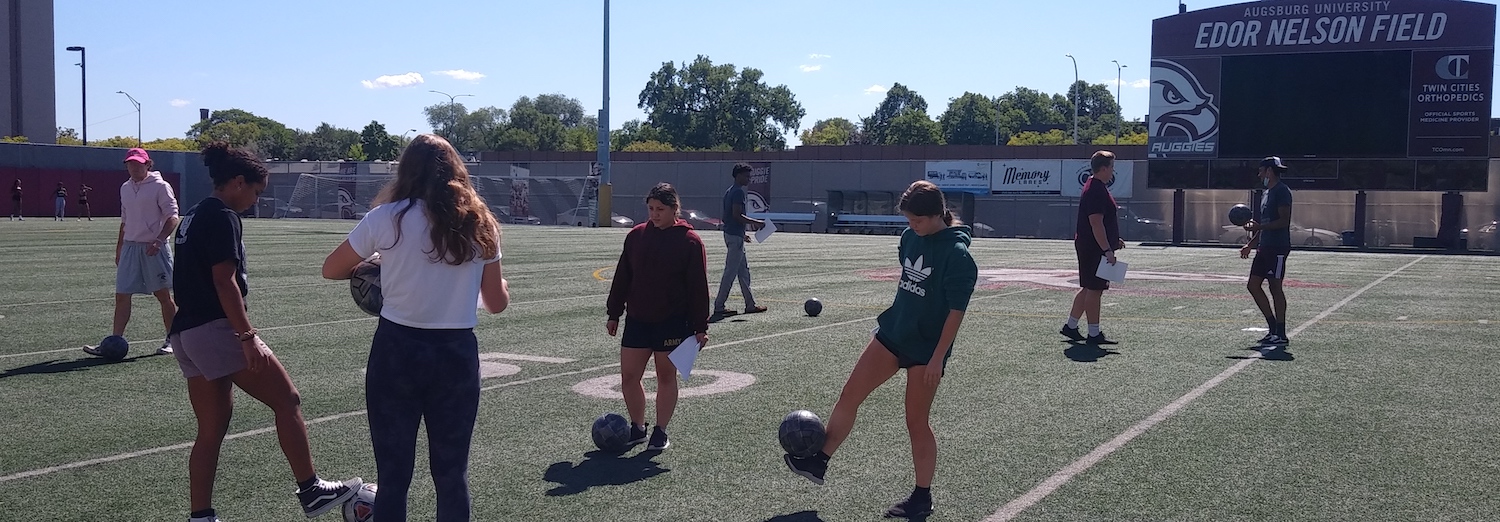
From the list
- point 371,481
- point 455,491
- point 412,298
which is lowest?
point 371,481

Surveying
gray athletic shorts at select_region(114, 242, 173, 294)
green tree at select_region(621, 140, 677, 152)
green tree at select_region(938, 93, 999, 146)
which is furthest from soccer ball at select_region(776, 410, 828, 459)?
green tree at select_region(938, 93, 999, 146)

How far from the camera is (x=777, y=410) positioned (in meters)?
7.93

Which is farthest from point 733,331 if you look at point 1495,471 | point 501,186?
point 501,186

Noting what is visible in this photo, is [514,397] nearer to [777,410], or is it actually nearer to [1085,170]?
[777,410]

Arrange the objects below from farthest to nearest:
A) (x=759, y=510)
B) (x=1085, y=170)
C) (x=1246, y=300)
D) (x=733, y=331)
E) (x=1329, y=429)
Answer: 1. (x=1085, y=170)
2. (x=1246, y=300)
3. (x=733, y=331)
4. (x=1329, y=429)
5. (x=759, y=510)

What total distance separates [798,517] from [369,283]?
7.42 ft

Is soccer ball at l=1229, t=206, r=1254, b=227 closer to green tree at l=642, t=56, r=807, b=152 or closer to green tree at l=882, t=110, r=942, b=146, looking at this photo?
green tree at l=642, t=56, r=807, b=152

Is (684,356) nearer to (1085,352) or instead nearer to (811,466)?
(811,466)

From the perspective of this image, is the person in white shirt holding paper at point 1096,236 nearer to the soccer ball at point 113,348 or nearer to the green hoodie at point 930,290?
the green hoodie at point 930,290

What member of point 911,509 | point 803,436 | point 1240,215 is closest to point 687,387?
point 803,436

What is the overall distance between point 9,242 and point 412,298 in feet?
87.3

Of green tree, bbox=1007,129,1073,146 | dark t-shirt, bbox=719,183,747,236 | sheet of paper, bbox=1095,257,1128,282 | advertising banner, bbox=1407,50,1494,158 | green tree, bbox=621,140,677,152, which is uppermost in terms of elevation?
green tree, bbox=1007,129,1073,146

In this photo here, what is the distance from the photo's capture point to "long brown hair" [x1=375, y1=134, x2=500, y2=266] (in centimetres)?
398

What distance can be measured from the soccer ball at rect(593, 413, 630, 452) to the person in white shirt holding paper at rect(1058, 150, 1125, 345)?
19.3 ft
